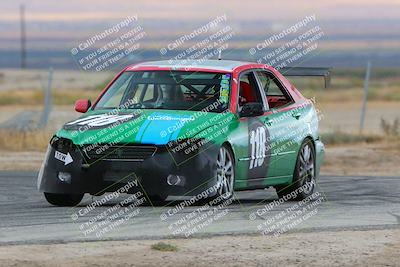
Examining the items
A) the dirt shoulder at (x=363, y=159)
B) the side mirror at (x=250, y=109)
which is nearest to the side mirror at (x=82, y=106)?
the side mirror at (x=250, y=109)

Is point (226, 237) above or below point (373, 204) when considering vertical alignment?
above

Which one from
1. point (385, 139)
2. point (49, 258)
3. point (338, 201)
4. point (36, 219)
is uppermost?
point (49, 258)

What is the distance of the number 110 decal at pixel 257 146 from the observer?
47.4ft

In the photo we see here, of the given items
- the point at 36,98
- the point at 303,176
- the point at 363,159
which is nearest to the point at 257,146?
the point at 303,176

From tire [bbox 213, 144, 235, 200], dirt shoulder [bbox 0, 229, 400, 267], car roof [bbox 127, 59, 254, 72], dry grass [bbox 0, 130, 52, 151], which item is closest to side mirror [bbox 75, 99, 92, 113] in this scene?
car roof [bbox 127, 59, 254, 72]

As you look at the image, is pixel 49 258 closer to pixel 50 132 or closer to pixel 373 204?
pixel 373 204

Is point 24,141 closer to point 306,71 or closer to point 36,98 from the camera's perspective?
point 306,71

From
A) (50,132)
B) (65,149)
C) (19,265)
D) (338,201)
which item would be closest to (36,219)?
(65,149)

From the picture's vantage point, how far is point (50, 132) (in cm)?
2664

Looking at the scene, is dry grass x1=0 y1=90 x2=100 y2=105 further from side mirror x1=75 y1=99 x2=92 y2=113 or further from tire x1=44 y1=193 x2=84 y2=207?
tire x1=44 y1=193 x2=84 y2=207

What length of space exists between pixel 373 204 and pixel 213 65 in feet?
7.67

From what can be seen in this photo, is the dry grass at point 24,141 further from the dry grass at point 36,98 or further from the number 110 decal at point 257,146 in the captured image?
the dry grass at point 36,98

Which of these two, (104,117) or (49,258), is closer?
(49,258)

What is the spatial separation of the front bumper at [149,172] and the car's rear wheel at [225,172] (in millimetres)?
160
